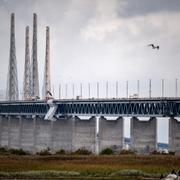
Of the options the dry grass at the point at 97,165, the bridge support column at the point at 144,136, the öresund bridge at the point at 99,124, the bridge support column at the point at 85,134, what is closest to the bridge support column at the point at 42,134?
the öresund bridge at the point at 99,124

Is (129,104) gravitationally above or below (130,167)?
above

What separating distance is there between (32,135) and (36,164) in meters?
107

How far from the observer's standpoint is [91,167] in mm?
86375

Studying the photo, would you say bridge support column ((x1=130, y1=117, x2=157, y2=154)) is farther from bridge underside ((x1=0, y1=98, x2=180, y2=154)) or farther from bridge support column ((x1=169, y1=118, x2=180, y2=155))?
bridge support column ((x1=169, y1=118, x2=180, y2=155))

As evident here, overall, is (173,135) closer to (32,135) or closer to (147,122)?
(147,122)

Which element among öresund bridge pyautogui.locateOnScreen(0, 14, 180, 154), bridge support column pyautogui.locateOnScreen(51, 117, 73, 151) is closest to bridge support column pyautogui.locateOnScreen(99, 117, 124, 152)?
öresund bridge pyautogui.locateOnScreen(0, 14, 180, 154)

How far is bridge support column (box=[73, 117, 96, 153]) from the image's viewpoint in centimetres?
17588

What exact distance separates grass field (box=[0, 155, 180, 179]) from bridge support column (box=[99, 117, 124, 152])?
64.2m

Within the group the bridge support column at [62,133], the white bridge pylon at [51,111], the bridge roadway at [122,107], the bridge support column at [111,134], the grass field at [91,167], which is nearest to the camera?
the grass field at [91,167]

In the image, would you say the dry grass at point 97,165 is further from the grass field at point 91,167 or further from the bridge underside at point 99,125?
the bridge underside at point 99,125

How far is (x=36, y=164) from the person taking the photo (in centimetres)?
9138

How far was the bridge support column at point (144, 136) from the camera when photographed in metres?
161

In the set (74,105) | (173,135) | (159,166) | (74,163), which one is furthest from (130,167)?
(74,105)

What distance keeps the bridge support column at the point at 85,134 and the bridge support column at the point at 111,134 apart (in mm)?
5452
